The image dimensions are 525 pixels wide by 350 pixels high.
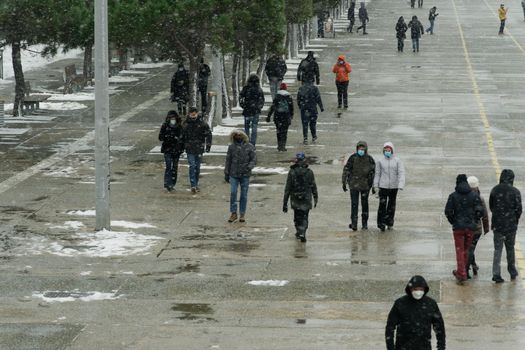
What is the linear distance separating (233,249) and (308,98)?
36.0 feet

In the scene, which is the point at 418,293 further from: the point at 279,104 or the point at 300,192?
the point at 279,104

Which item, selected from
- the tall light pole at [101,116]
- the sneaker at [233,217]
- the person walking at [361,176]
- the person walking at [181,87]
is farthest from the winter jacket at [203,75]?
the person walking at [361,176]

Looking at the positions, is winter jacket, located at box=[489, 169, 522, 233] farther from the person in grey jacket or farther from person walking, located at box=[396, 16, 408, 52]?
person walking, located at box=[396, 16, 408, 52]

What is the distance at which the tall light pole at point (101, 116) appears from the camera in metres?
19.8

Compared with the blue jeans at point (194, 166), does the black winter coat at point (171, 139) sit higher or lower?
higher

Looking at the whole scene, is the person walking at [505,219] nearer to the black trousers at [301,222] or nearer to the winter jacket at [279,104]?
the black trousers at [301,222]

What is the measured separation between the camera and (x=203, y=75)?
35.1m

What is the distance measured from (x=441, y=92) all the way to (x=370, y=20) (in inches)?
1492

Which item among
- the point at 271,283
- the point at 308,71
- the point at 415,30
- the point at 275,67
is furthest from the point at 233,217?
the point at 415,30

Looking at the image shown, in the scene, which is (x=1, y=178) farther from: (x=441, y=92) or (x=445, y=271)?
(x=441, y=92)

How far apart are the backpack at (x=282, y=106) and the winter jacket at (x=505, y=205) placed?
12.0 m

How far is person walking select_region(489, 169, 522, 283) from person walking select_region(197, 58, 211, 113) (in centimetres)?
1840

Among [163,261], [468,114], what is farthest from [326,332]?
[468,114]

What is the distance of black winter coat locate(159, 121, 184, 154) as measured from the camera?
76.8ft
